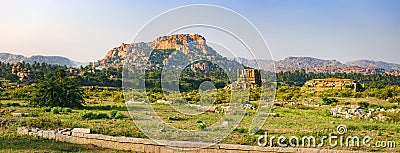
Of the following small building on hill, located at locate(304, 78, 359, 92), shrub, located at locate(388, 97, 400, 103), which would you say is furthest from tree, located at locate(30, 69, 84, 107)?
small building on hill, located at locate(304, 78, 359, 92)

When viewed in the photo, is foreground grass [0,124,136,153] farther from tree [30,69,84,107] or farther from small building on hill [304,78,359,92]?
small building on hill [304,78,359,92]

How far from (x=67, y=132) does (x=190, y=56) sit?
425cm

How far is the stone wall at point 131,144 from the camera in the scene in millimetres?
9883

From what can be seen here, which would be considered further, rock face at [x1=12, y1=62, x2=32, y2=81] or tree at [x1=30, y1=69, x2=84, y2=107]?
rock face at [x1=12, y1=62, x2=32, y2=81]

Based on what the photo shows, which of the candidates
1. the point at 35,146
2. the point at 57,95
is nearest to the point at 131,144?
the point at 35,146

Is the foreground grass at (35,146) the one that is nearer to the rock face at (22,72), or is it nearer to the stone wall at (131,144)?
the stone wall at (131,144)

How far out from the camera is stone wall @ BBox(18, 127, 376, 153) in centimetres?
988

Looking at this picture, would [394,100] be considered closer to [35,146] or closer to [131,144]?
[131,144]

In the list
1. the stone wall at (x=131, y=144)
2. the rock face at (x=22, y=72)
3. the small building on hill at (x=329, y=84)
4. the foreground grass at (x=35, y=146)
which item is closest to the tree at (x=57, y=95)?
the stone wall at (x=131, y=144)

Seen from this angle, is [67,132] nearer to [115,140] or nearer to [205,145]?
[115,140]

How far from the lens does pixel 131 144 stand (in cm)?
1080

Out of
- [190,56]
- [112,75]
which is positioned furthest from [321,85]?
[190,56]

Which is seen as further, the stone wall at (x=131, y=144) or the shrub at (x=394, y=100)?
the shrub at (x=394, y=100)

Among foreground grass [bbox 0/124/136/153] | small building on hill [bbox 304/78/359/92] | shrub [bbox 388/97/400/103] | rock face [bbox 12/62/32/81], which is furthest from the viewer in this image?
rock face [bbox 12/62/32/81]
